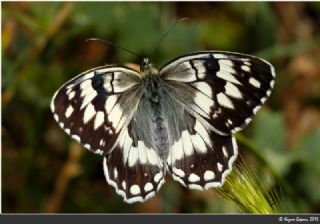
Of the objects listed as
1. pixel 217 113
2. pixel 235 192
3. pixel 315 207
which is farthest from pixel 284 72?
pixel 235 192

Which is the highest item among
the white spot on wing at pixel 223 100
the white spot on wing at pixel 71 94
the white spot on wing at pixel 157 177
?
the white spot on wing at pixel 71 94

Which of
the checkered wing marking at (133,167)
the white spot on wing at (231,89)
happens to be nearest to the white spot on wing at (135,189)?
the checkered wing marking at (133,167)

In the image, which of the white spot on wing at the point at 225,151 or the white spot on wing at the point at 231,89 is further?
the white spot on wing at the point at 231,89

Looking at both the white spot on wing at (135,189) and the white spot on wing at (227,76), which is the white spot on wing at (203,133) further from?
the white spot on wing at (135,189)

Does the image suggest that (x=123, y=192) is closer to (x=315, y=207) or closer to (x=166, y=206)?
(x=166, y=206)

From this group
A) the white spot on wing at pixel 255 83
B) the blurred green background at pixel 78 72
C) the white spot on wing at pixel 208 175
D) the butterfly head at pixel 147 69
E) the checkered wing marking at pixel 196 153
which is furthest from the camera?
the blurred green background at pixel 78 72

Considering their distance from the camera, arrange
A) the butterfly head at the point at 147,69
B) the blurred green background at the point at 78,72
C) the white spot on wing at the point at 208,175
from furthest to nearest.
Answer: the blurred green background at the point at 78,72 → the butterfly head at the point at 147,69 → the white spot on wing at the point at 208,175

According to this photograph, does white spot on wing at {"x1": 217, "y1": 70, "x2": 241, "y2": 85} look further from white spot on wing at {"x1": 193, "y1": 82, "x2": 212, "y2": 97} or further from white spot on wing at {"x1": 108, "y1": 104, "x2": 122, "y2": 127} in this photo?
white spot on wing at {"x1": 108, "y1": 104, "x2": 122, "y2": 127}

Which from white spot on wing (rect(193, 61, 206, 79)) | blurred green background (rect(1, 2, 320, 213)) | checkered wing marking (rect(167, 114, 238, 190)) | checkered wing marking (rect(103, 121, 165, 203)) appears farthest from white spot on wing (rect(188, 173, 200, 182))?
blurred green background (rect(1, 2, 320, 213))
